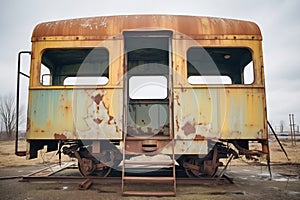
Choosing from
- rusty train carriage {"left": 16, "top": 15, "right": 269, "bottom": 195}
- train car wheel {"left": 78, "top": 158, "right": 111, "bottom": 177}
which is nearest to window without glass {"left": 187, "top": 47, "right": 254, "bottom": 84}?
rusty train carriage {"left": 16, "top": 15, "right": 269, "bottom": 195}

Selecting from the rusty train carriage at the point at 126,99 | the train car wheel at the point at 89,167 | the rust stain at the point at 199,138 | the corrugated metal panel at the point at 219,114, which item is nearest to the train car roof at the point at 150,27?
the rusty train carriage at the point at 126,99

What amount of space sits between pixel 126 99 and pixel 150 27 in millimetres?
1663

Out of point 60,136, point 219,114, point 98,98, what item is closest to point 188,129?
point 219,114

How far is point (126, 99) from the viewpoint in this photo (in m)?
5.38

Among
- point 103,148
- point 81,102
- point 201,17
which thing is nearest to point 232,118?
point 201,17

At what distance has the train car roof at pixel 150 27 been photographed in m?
5.32

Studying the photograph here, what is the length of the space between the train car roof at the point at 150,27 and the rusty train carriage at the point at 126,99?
0.07ft

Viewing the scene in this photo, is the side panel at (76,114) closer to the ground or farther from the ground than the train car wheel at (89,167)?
farther from the ground

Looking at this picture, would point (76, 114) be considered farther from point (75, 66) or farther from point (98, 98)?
point (75, 66)

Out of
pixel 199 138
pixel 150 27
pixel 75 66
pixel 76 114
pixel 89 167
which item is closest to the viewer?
pixel 199 138

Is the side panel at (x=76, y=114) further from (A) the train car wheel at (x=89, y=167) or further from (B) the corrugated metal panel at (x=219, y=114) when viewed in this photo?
(B) the corrugated metal panel at (x=219, y=114)

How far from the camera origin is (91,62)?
6.67m

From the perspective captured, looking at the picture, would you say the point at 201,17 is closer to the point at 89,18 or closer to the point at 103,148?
the point at 89,18

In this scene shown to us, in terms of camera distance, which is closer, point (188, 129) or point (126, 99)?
point (188, 129)
